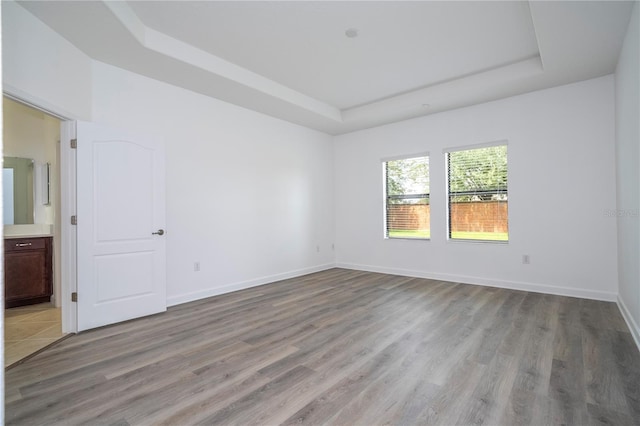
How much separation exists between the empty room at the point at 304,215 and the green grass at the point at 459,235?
0.14 ft

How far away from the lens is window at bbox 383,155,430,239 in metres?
5.76

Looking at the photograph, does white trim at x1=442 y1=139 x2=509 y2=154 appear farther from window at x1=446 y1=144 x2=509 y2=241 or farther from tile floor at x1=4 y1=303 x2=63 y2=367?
tile floor at x1=4 y1=303 x2=63 y2=367

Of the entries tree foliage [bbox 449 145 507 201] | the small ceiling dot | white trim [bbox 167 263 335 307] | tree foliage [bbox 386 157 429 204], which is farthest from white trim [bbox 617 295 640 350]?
white trim [bbox 167 263 335 307]

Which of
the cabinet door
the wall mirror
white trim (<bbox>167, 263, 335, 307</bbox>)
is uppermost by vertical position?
the wall mirror

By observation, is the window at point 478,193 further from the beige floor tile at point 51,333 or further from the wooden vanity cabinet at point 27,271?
the wooden vanity cabinet at point 27,271

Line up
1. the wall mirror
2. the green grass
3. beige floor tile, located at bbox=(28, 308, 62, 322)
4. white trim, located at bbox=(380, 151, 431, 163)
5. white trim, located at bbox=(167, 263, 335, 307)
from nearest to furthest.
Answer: beige floor tile, located at bbox=(28, 308, 62, 322) < white trim, located at bbox=(167, 263, 335, 307) < the wall mirror < the green grass < white trim, located at bbox=(380, 151, 431, 163)

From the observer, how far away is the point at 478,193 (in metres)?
5.13

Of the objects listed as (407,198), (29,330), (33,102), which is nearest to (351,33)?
(33,102)

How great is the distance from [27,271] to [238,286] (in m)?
2.67

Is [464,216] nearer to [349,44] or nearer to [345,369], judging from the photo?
[349,44]

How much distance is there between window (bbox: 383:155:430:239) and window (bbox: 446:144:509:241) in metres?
0.45

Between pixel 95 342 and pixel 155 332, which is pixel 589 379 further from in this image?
pixel 95 342

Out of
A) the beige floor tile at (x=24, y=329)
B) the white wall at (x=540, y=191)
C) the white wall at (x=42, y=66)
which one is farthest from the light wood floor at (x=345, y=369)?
the white wall at (x=42, y=66)

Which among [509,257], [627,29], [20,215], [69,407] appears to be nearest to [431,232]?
[509,257]
